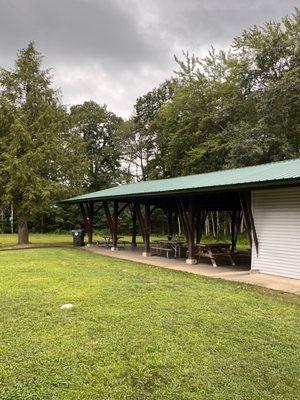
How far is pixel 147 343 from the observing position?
14.5ft

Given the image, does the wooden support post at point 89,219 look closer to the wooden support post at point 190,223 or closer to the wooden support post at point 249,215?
the wooden support post at point 190,223

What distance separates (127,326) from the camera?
16.5 ft

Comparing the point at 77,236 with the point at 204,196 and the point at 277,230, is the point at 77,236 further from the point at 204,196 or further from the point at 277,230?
the point at 277,230

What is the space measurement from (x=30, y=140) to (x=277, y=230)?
14689mm

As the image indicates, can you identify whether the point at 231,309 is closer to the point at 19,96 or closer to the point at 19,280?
the point at 19,280

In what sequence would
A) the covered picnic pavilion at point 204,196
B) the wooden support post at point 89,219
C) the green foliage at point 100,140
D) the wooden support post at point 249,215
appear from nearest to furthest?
the covered picnic pavilion at point 204,196 → the wooden support post at point 249,215 → the wooden support post at point 89,219 → the green foliage at point 100,140

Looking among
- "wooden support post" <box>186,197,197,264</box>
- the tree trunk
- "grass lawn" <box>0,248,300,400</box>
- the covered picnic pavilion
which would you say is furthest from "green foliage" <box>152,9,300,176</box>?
"grass lawn" <box>0,248,300,400</box>

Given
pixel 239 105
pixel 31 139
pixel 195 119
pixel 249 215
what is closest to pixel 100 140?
pixel 195 119

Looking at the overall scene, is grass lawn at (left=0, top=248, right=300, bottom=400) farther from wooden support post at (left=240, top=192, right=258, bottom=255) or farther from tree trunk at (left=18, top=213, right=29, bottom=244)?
tree trunk at (left=18, top=213, right=29, bottom=244)

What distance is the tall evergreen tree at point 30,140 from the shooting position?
19.6 meters

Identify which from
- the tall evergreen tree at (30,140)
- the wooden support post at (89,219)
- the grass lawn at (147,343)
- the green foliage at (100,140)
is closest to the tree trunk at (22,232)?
the tall evergreen tree at (30,140)

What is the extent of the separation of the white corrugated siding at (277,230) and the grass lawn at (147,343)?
184cm

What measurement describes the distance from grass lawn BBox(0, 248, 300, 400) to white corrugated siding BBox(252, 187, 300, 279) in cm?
184

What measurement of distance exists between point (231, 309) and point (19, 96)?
60.9 feet
